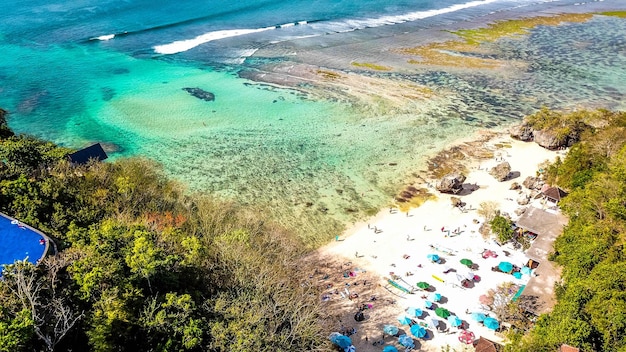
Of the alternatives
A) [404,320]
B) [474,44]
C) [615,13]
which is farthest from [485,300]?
[615,13]

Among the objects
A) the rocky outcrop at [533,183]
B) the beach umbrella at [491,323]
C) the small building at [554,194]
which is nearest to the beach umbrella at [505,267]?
the beach umbrella at [491,323]

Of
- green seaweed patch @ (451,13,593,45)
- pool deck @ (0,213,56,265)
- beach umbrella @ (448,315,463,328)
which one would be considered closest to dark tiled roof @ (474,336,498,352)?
beach umbrella @ (448,315,463,328)

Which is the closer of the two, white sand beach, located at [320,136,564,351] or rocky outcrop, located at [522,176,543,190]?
white sand beach, located at [320,136,564,351]

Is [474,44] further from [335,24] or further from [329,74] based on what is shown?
Result: [329,74]

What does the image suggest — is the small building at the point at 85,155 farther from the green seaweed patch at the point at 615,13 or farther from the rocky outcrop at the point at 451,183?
the green seaweed patch at the point at 615,13

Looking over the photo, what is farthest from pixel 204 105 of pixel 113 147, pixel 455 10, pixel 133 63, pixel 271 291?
pixel 455 10

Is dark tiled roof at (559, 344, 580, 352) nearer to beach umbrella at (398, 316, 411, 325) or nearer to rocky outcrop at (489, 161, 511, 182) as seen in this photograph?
beach umbrella at (398, 316, 411, 325)
